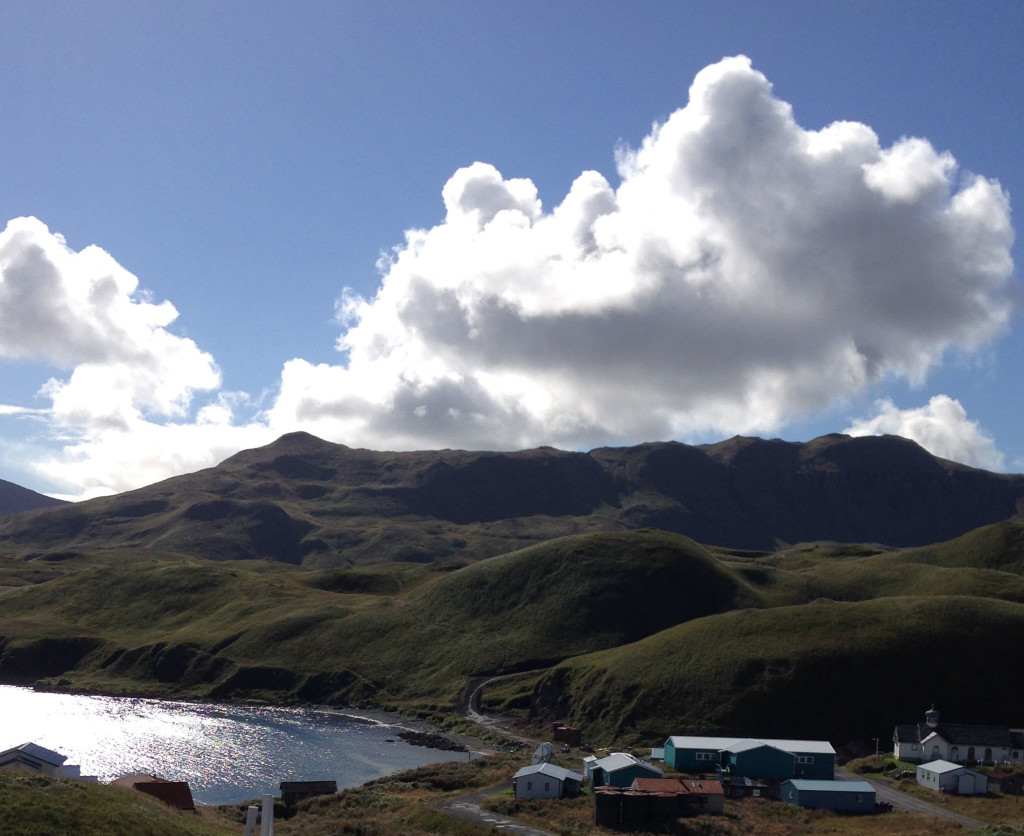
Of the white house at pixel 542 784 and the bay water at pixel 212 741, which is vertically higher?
the white house at pixel 542 784

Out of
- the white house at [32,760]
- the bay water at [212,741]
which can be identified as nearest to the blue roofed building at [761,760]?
the bay water at [212,741]

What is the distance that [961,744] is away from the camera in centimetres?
9244

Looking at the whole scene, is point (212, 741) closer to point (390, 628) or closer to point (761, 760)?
point (390, 628)

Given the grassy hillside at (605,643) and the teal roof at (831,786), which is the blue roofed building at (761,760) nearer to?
the teal roof at (831,786)

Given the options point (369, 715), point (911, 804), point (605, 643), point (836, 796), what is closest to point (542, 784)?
point (836, 796)

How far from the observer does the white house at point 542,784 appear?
74062mm

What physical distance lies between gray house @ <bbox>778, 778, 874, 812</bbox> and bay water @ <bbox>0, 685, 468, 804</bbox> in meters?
39.6

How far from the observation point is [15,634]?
17750 centimetres

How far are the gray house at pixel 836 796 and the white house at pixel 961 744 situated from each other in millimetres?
21661

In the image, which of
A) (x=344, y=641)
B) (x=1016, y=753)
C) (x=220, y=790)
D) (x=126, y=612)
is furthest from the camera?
(x=126, y=612)

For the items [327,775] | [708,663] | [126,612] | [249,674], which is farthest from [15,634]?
[708,663]

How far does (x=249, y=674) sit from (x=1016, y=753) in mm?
109385

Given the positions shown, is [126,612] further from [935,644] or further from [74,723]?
[935,644]

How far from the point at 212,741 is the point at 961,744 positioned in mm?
79674
